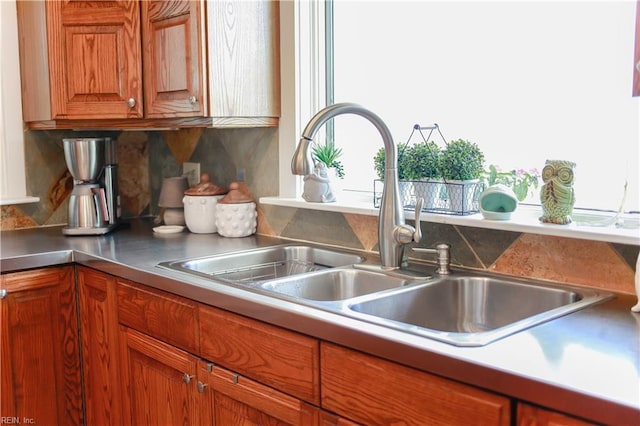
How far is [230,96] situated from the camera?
234 centimetres

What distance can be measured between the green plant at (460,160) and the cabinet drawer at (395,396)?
723 millimetres

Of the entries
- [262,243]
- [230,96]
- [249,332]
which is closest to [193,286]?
[249,332]

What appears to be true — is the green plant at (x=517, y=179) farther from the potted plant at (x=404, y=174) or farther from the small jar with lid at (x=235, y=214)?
the small jar with lid at (x=235, y=214)

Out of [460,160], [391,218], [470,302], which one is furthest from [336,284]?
[460,160]

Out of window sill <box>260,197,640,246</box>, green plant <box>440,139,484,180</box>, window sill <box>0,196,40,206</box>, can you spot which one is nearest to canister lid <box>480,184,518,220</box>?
window sill <box>260,197,640,246</box>

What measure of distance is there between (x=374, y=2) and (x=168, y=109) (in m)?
0.79

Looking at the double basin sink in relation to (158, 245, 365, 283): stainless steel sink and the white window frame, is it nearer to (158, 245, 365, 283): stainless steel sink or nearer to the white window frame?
(158, 245, 365, 283): stainless steel sink

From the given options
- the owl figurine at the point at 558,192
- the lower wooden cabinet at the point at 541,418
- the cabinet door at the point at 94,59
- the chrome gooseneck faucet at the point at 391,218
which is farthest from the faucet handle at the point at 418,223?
the cabinet door at the point at 94,59

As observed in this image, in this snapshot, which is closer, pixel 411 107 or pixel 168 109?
pixel 411 107

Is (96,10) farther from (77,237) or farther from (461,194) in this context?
(461,194)

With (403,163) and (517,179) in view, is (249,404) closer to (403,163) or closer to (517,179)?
(403,163)

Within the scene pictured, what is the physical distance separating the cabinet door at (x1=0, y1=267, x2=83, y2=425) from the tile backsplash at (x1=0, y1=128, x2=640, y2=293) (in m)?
0.65

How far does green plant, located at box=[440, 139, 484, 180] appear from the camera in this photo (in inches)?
76.1

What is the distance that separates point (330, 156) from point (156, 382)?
0.92 m
